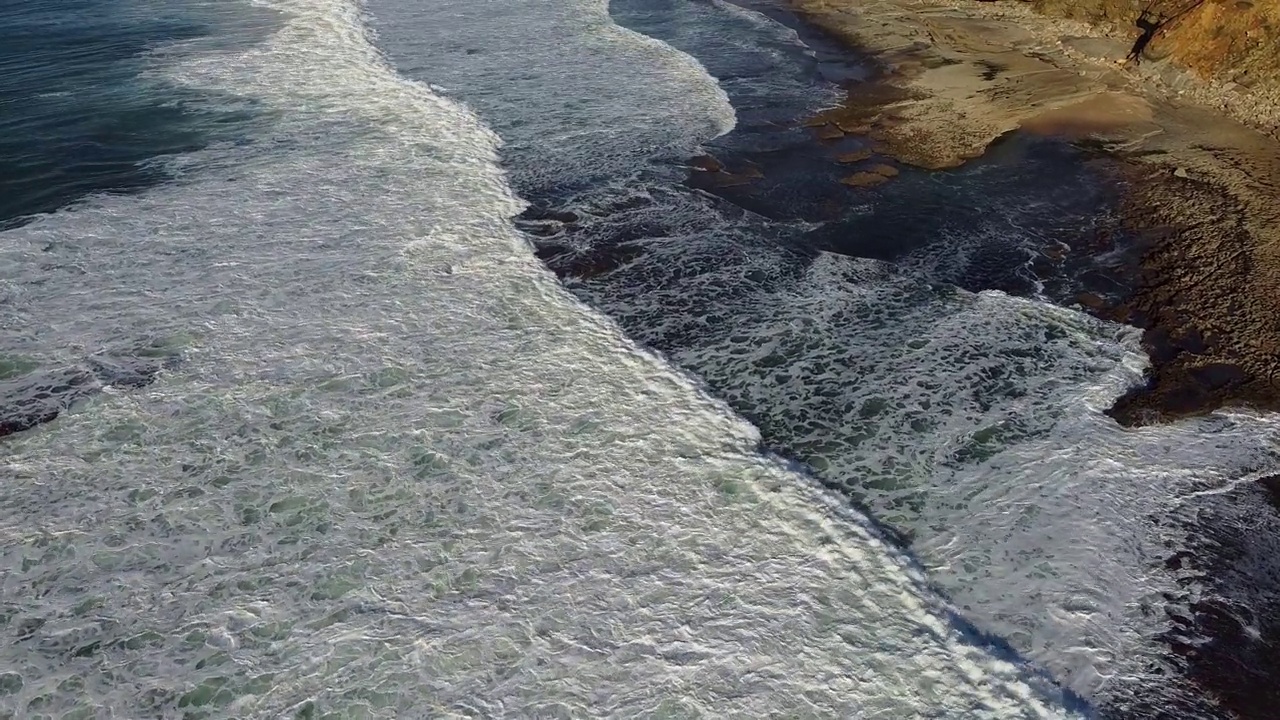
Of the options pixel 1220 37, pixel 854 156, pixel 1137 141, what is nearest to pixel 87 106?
pixel 854 156

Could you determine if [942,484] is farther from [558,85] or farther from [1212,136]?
[558,85]

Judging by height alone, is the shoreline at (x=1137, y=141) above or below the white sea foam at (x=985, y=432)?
above

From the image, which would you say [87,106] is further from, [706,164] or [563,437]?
[563,437]

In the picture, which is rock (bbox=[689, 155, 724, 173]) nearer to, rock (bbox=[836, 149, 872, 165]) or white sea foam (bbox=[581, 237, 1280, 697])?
rock (bbox=[836, 149, 872, 165])

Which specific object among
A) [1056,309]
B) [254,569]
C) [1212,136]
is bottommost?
[254,569]

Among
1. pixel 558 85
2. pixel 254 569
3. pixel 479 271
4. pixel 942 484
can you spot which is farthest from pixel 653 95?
pixel 254 569

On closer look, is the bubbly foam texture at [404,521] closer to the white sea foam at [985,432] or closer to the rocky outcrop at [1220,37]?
the white sea foam at [985,432]

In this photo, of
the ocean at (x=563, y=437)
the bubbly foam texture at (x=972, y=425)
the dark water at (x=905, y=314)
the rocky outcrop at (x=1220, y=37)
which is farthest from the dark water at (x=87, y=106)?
the rocky outcrop at (x=1220, y=37)
